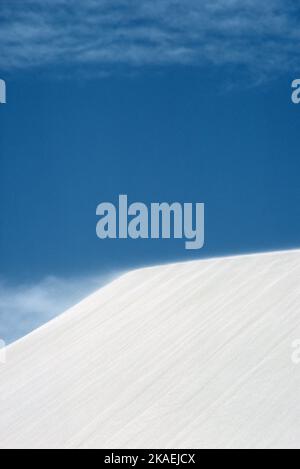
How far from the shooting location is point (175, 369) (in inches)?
228

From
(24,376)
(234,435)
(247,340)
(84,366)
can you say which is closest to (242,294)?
(247,340)

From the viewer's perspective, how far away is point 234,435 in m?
4.32

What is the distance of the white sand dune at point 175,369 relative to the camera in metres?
4.62

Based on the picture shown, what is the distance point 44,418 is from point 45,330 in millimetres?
3717

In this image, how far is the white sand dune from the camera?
15.2 feet

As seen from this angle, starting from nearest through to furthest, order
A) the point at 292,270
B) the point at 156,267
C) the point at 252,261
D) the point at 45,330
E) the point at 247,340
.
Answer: the point at 247,340 < the point at 292,270 < the point at 252,261 < the point at 45,330 < the point at 156,267

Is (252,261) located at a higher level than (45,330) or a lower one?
higher

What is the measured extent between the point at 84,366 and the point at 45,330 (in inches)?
106

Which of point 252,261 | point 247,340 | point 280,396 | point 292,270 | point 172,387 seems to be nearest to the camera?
point 280,396

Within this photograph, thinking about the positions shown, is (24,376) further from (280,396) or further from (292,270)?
(280,396)
